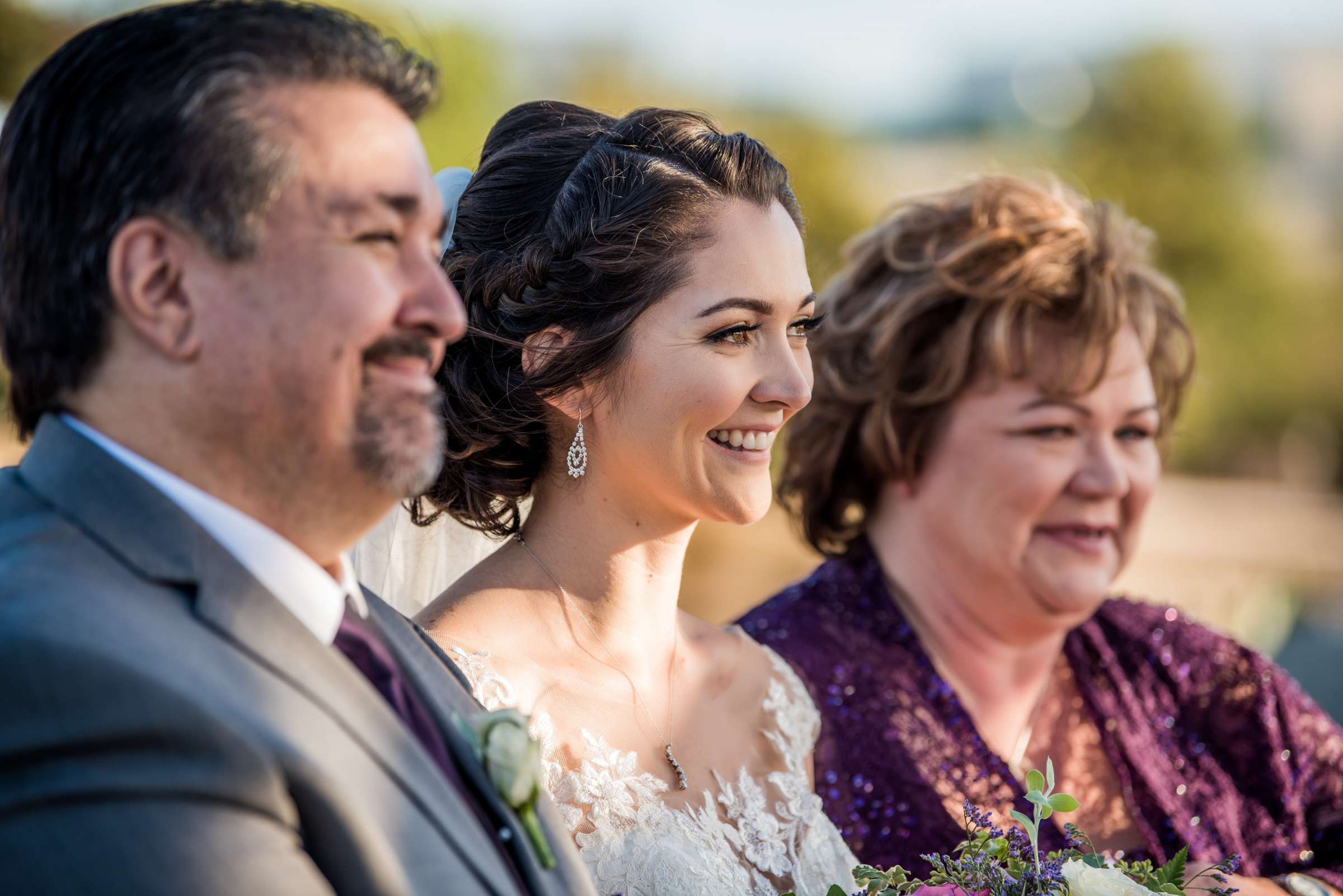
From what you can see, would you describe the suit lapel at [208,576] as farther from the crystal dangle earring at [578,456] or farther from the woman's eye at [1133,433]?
the woman's eye at [1133,433]

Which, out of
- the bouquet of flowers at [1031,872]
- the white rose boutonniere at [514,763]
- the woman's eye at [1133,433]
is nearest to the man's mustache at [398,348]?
the white rose boutonniere at [514,763]

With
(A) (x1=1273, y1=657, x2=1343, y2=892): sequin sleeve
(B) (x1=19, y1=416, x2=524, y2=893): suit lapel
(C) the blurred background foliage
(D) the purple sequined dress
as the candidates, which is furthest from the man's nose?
(C) the blurred background foliage

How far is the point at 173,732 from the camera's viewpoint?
49.1 inches

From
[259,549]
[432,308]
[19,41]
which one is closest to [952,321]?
[432,308]

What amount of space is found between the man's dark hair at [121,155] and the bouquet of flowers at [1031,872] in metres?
1.45

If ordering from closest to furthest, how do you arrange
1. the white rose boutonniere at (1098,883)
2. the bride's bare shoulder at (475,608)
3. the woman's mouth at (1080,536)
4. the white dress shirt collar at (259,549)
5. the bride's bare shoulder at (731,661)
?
the white dress shirt collar at (259,549) < the white rose boutonniere at (1098,883) < the bride's bare shoulder at (475,608) < the bride's bare shoulder at (731,661) < the woman's mouth at (1080,536)

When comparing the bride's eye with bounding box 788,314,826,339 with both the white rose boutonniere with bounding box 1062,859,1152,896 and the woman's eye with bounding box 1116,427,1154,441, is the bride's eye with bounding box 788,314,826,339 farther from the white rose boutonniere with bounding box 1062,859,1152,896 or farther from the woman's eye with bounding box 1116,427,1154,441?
the woman's eye with bounding box 1116,427,1154,441

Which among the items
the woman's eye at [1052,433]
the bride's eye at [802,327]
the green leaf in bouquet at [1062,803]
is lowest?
the green leaf in bouquet at [1062,803]

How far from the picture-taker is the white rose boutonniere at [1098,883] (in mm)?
2055

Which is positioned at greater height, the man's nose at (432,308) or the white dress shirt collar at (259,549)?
the man's nose at (432,308)

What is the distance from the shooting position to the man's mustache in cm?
151

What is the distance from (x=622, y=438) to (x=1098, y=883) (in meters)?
1.17

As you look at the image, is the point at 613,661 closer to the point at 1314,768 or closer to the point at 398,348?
the point at 398,348

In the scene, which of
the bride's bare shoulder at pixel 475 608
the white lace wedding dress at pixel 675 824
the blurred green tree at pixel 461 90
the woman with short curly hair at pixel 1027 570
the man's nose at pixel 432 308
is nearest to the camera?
the man's nose at pixel 432 308
